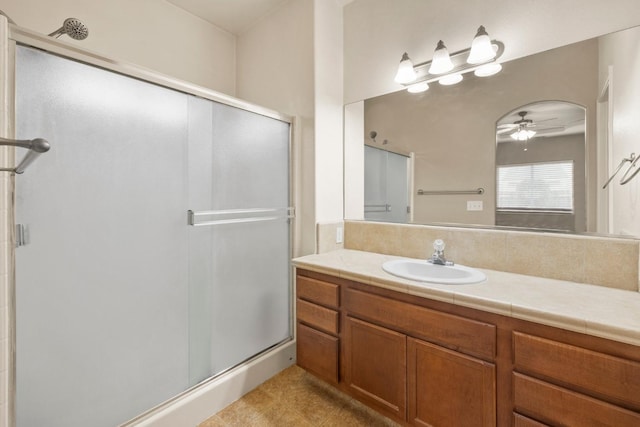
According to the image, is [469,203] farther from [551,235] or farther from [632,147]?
[632,147]

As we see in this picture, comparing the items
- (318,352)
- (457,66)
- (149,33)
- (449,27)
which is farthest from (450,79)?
(149,33)

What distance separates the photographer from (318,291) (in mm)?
1741

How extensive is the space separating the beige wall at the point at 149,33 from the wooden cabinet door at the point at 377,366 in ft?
6.35

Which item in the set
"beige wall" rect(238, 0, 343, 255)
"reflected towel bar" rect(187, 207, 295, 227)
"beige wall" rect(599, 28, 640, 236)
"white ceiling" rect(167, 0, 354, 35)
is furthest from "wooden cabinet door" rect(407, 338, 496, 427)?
"white ceiling" rect(167, 0, 354, 35)

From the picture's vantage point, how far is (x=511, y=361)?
43.3 inches

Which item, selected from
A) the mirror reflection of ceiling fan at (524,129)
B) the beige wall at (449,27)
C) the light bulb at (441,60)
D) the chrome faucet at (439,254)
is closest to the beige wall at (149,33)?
the beige wall at (449,27)

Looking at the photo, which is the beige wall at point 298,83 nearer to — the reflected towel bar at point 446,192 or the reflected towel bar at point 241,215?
the reflected towel bar at point 241,215

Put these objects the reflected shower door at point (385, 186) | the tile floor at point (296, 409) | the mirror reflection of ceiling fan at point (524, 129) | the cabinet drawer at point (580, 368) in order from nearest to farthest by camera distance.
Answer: the cabinet drawer at point (580, 368), the mirror reflection of ceiling fan at point (524, 129), the tile floor at point (296, 409), the reflected shower door at point (385, 186)

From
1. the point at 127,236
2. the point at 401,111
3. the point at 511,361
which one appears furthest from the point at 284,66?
the point at 511,361

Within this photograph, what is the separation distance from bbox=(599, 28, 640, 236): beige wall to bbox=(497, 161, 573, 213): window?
162mm

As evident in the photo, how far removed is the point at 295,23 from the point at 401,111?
1048 mm

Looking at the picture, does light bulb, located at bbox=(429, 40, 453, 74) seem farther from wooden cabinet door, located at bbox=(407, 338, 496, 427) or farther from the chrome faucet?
wooden cabinet door, located at bbox=(407, 338, 496, 427)

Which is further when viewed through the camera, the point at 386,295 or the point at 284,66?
the point at 284,66

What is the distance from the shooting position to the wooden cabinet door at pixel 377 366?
4.58 feet
